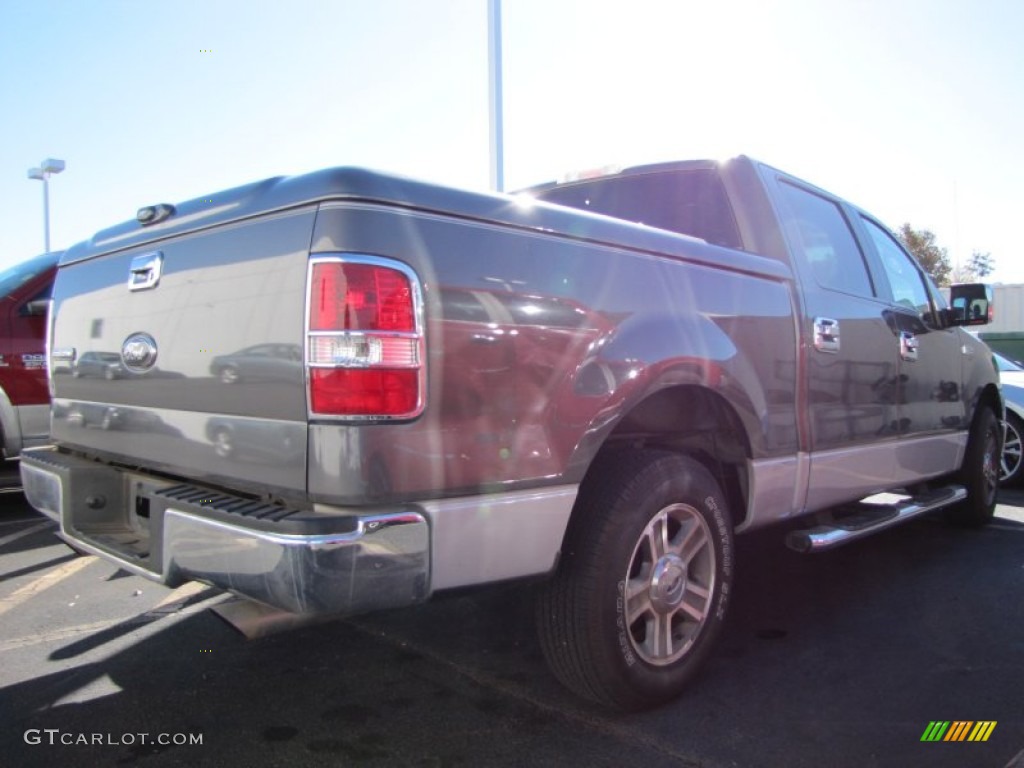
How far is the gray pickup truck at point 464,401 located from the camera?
201cm

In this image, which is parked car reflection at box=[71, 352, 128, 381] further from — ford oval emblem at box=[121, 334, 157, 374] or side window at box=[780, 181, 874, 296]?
side window at box=[780, 181, 874, 296]

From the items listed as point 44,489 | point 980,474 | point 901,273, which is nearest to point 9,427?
point 44,489

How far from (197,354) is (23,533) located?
4.07m

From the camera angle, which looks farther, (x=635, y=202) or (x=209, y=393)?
(x=635, y=202)

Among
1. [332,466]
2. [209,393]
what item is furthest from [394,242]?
[209,393]

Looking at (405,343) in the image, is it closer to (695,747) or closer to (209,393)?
(209,393)

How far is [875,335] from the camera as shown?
404 centimetres

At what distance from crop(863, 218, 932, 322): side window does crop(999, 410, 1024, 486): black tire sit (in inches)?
118

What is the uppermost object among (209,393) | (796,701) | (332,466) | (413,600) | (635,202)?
(635,202)

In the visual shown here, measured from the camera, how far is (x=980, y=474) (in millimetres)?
5406

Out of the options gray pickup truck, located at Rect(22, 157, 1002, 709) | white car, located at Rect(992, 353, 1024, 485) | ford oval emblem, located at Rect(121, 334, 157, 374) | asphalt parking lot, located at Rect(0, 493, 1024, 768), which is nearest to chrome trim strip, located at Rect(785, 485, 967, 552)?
gray pickup truck, located at Rect(22, 157, 1002, 709)

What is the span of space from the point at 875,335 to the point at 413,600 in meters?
3.03

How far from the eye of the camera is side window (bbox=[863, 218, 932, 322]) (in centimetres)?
459

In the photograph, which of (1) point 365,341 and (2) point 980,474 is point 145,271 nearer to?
(1) point 365,341
